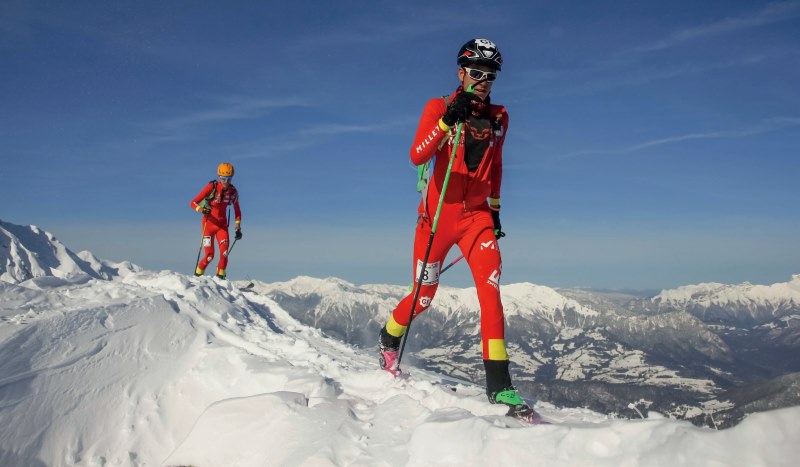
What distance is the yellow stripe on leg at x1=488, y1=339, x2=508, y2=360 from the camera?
5.96 m

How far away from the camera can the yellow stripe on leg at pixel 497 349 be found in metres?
5.96

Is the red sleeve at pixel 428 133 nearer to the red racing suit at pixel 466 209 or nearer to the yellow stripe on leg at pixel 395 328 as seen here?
the red racing suit at pixel 466 209

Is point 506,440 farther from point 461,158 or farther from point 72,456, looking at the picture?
point 72,456

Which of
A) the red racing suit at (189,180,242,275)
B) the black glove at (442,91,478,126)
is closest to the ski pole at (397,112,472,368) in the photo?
the black glove at (442,91,478,126)

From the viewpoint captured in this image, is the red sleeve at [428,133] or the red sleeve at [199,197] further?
the red sleeve at [199,197]

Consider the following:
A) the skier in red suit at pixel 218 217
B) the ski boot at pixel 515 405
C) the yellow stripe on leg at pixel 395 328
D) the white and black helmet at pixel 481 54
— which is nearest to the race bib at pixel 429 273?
the yellow stripe on leg at pixel 395 328

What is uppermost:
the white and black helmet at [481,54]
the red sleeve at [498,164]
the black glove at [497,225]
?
the white and black helmet at [481,54]

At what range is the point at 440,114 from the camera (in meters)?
6.50

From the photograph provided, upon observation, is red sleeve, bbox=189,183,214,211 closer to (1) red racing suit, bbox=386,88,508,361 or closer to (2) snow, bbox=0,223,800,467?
(2) snow, bbox=0,223,800,467

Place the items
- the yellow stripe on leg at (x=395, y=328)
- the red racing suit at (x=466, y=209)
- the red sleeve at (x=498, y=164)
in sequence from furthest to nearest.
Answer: the yellow stripe on leg at (x=395, y=328)
the red sleeve at (x=498, y=164)
the red racing suit at (x=466, y=209)

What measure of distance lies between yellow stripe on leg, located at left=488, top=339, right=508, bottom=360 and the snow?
1.86 ft

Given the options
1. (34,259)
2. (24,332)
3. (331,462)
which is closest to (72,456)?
(24,332)

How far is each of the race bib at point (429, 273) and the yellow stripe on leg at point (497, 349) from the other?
150cm

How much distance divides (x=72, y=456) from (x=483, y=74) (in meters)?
7.14
